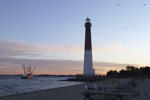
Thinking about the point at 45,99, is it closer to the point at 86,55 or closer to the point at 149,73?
the point at 86,55

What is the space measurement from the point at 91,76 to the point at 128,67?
5783 cm

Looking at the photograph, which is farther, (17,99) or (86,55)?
(86,55)

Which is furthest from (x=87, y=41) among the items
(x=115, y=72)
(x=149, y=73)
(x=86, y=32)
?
(x=115, y=72)

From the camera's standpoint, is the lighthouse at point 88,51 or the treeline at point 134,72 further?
the treeline at point 134,72

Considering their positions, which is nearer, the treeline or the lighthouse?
the lighthouse

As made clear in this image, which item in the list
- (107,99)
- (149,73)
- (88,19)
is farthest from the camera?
Result: (149,73)

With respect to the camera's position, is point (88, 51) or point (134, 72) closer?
point (88, 51)

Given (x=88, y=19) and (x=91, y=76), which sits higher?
(x=88, y=19)

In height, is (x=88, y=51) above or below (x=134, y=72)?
above

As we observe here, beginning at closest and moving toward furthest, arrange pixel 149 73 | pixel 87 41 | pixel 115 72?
pixel 87 41 < pixel 149 73 < pixel 115 72

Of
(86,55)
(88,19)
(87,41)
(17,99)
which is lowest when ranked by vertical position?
(17,99)

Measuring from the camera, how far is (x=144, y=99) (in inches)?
Answer: 504

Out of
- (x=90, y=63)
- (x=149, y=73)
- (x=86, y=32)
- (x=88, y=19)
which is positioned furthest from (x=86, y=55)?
(x=149, y=73)

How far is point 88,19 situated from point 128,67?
6193cm
